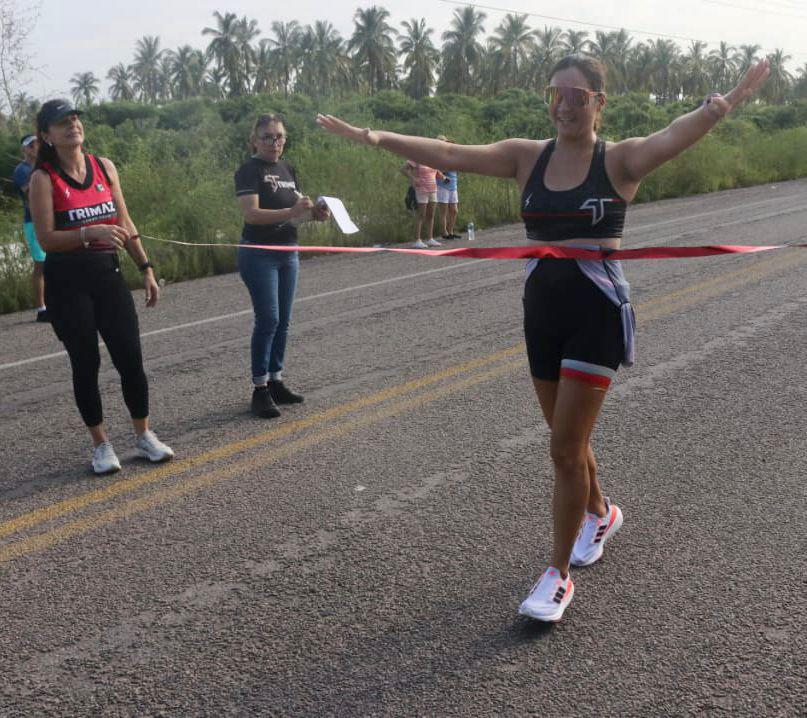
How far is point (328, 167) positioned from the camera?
17578mm

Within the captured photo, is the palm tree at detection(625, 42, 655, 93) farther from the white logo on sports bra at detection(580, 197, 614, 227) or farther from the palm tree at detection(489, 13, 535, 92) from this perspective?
the white logo on sports bra at detection(580, 197, 614, 227)

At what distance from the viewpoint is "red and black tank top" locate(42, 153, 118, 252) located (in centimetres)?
475

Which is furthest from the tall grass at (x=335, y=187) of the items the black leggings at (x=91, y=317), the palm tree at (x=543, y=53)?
the palm tree at (x=543, y=53)

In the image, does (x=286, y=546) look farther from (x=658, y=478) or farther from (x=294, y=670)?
(x=658, y=478)

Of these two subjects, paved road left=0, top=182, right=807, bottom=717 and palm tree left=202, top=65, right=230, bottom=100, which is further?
palm tree left=202, top=65, right=230, bottom=100

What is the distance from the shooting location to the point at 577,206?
3.28 metres

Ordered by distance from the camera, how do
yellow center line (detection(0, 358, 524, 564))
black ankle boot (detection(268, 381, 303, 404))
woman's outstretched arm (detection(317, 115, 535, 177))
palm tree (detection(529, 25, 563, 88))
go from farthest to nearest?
palm tree (detection(529, 25, 563, 88)), black ankle boot (detection(268, 381, 303, 404)), yellow center line (detection(0, 358, 524, 564)), woman's outstretched arm (detection(317, 115, 535, 177))

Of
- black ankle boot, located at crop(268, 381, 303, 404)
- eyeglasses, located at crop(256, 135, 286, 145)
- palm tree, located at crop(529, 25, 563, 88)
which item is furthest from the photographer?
palm tree, located at crop(529, 25, 563, 88)

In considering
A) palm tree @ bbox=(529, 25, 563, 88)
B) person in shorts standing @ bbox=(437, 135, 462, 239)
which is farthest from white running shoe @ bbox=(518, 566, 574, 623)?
palm tree @ bbox=(529, 25, 563, 88)

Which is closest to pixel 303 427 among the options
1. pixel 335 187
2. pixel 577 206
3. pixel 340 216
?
pixel 340 216

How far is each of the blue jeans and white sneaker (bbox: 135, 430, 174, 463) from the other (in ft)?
3.17

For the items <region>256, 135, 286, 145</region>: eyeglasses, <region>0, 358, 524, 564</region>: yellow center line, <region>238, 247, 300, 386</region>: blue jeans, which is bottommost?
<region>0, 358, 524, 564</region>: yellow center line

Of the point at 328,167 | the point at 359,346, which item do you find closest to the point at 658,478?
the point at 359,346

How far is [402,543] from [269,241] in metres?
2.65
